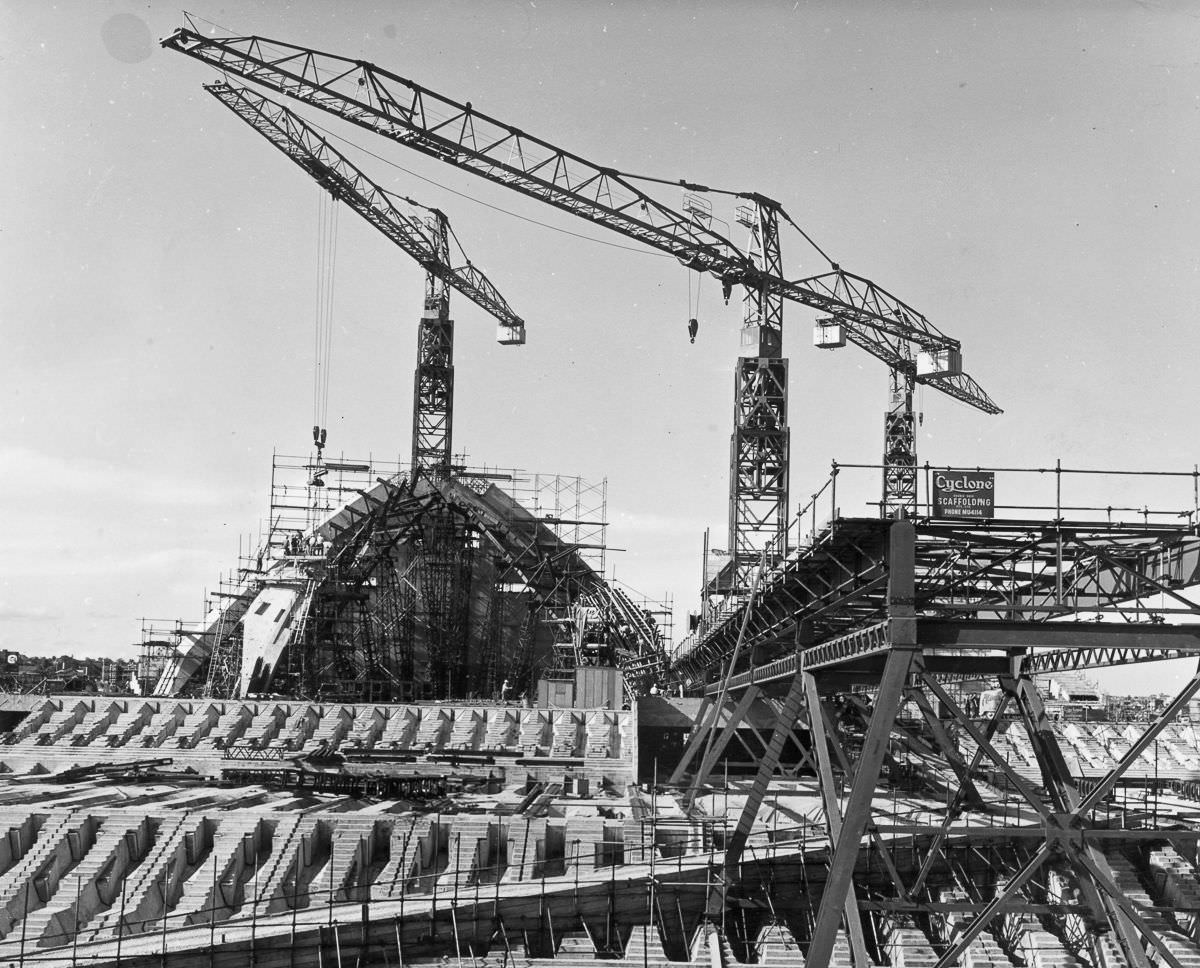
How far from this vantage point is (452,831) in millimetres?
33656

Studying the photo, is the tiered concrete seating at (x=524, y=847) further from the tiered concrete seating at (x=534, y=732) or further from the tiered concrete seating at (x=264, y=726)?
the tiered concrete seating at (x=264, y=726)

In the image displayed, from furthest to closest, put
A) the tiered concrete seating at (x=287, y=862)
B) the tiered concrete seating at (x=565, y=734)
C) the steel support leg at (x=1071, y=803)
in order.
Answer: the tiered concrete seating at (x=565, y=734)
the tiered concrete seating at (x=287, y=862)
the steel support leg at (x=1071, y=803)

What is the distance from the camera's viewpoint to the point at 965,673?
1141 inches

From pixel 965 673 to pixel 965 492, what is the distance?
7.40m

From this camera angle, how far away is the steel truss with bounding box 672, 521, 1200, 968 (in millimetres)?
19422

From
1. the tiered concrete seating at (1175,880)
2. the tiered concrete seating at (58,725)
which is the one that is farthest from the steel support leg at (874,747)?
the tiered concrete seating at (58,725)

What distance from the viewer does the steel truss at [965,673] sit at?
63.7 ft

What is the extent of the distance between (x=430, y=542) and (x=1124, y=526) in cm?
5297

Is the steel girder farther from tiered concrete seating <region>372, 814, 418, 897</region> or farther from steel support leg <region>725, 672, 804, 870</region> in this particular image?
tiered concrete seating <region>372, 814, 418, 897</region>

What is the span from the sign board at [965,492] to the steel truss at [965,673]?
71cm

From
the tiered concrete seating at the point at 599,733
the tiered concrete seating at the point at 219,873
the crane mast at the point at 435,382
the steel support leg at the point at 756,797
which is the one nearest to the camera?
the steel support leg at the point at 756,797

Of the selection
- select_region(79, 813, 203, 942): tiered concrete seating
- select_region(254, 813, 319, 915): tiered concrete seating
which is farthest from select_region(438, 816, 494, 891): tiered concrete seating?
select_region(79, 813, 203, 942): tiered concrete seating

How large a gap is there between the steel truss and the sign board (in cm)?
71

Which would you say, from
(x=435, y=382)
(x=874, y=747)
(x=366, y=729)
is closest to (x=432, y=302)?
(x=435, y=382)
